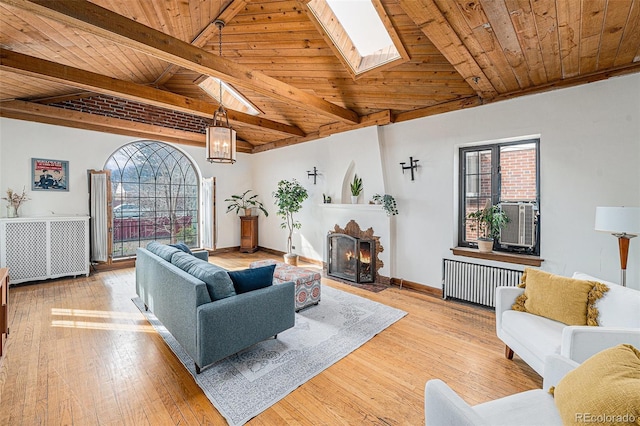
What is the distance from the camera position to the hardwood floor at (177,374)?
6.20 feet


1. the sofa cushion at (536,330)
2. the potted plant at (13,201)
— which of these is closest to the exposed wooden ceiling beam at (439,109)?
the sofa cushion at (536,330)

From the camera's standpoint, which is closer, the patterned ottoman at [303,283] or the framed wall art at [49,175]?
the patterned ottoman at [303,283]

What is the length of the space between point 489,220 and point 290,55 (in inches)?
137

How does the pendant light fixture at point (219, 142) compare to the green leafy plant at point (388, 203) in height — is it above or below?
above

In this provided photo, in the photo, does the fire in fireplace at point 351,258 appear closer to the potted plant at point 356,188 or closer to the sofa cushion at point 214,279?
the potted plant at point 356,188

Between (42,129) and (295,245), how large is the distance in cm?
518

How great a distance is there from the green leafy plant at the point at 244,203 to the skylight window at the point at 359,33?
4621 mm

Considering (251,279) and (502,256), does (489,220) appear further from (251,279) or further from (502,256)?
(251,279)

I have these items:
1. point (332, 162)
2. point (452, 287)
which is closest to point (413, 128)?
point (332, 162)

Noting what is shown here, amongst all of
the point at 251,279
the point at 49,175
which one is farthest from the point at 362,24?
the point at 49,175

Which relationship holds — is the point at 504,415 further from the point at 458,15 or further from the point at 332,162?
the point at 332,162

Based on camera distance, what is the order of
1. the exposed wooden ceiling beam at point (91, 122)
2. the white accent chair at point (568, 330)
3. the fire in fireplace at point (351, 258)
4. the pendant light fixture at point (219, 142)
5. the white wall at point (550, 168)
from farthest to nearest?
the fire in fireplace at point (351, 258), the exposed wooden ceiling beam at point (91, 122), the pendant light fixture at point (219, 142), the white wall at point (550, 168), the white accent chair at point (568, 330)

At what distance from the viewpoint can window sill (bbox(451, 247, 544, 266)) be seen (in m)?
3.32

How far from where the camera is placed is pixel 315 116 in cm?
540
